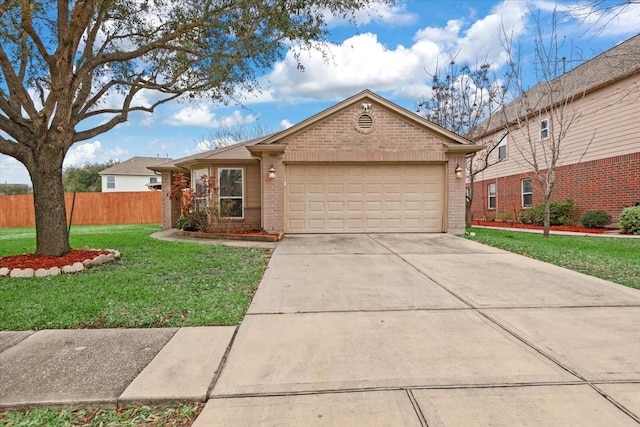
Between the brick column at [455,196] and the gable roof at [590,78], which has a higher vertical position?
the gable roof at [590,78]

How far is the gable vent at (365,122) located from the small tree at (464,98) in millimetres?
7365

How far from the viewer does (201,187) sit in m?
13.4

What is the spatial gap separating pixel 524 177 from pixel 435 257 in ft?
44.0

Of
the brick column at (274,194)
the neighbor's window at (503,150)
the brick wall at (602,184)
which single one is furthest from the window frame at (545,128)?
the brick column at (274,194)

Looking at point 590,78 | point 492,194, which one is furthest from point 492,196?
point 590,78

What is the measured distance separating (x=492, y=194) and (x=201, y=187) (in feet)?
55.6

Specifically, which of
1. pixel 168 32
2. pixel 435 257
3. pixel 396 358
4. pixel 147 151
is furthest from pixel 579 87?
pixel 147 151

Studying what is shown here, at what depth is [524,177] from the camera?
728 inches

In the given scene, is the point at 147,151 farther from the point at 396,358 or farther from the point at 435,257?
the point at 396,358

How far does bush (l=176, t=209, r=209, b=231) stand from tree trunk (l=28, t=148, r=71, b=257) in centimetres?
500

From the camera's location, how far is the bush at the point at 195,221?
12.4 metres

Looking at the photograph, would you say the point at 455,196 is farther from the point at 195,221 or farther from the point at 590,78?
the point at 195,221

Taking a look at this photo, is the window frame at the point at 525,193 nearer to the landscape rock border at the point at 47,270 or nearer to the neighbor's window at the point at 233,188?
the neighbor's window at the point at 233,188

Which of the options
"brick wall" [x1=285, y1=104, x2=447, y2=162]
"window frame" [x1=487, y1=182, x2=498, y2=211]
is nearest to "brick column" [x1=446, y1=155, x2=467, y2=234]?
"brick wall" [x1=285, y1=104, x2=447, y2=162]
